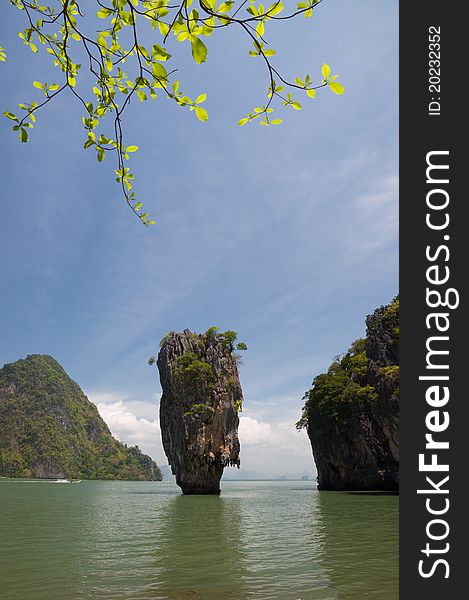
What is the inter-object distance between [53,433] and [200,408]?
4705 inches

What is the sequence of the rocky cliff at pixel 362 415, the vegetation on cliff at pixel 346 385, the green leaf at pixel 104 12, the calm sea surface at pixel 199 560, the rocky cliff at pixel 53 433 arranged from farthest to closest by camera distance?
the rocky cliff at pixel 53 433 → the vegetation on cliff at pixel 346 385 → the rocky cliff at pixel 362 415 → the calm sea surface at pixel 199 560 → the green leaf at pixel 104 12

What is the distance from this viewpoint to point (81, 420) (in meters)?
169

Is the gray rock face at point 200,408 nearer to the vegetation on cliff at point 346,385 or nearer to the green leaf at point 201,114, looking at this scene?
the vegetation on cliff at point 346,385

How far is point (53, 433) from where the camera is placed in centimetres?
14538

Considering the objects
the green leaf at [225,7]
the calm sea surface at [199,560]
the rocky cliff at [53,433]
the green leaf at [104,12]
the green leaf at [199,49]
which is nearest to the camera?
the green leaf at [199,49]

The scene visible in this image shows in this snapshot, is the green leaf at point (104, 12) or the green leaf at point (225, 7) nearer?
the green leaf at point (225, 7)

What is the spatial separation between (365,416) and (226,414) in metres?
14.7

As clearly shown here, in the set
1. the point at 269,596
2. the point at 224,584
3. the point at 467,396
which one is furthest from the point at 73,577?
the point at 467,396

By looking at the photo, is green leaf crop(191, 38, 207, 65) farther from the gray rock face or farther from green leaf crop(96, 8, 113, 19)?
the gray rock face

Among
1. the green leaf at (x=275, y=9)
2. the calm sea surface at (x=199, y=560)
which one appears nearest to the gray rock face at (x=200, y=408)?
the calm sea surface at (x=199, y=560)

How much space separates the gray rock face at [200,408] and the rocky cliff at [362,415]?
38.1 ft

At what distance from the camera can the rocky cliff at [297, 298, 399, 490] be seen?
40.0 m

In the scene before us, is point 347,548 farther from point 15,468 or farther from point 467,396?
point 15,468

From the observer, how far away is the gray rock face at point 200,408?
144ft
